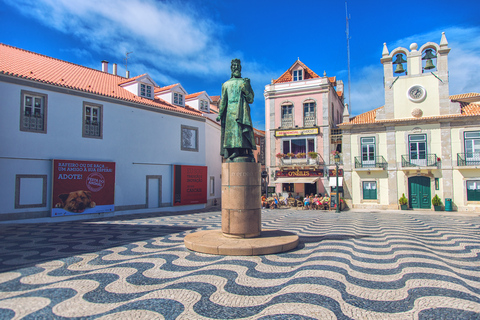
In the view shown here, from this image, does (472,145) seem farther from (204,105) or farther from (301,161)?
(204,105)

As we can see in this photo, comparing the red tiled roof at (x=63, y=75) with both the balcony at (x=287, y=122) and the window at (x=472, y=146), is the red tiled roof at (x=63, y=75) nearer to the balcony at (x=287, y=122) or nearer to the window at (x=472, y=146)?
the balcony at (x=287, y=122)

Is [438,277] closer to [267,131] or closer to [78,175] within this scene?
[78,175]

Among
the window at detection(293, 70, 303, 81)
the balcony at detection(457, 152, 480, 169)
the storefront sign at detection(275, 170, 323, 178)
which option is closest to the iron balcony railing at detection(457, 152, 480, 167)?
the balcony at detection(457, 152, 480, 169)

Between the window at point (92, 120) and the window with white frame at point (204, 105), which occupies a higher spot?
the window with white frame at point (204, 105)

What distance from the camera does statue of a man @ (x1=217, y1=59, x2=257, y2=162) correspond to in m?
8.43

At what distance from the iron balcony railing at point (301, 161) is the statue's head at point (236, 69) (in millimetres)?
18262

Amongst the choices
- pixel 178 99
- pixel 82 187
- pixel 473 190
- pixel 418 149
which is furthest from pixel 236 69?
pixel 473 190

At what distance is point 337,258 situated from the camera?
6.85m

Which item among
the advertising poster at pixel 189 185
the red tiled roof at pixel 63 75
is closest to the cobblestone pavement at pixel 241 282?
the red tiled roof at pixel 63 75

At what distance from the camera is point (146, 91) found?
22.8 meters

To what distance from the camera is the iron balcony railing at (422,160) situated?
22.9 m

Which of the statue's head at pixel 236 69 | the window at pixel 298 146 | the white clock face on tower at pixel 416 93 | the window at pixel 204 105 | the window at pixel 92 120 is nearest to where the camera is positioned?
the statue's head at pixel 236 69

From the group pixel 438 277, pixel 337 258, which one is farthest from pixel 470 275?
pixel 337 258

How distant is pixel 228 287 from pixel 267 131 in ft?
78.4
